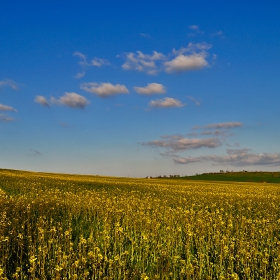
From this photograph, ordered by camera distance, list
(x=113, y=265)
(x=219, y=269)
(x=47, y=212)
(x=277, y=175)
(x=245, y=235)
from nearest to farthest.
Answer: (x=113, y=265)
(x=219, y=269)
(x=245, y=235)
(x=47, y=212)
(x=277, y=175)

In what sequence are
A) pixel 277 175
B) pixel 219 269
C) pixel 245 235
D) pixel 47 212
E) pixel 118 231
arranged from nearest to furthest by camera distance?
pixel 219 269
pixel 118 231
pixel 245 235
pixel 47 212
pixel 277 175

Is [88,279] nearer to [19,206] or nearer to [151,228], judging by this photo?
[151,228]

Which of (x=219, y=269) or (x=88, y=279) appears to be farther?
(x=219, y=269)

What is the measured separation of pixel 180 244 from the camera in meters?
9.44

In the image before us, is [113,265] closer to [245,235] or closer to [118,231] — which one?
[118,231]

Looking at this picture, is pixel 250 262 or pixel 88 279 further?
pixel 250 262

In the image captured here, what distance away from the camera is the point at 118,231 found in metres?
9.21

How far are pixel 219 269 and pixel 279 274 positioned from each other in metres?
1.39

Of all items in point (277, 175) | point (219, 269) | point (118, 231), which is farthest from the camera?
point (277, 175)

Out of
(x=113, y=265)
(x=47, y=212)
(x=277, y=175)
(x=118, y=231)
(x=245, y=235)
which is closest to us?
(x=113, y=265)

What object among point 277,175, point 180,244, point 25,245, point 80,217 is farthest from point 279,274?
point 277,175

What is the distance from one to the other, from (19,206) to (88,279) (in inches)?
340

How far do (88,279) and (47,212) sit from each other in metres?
7.74

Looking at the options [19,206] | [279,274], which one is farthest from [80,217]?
[279,274]
